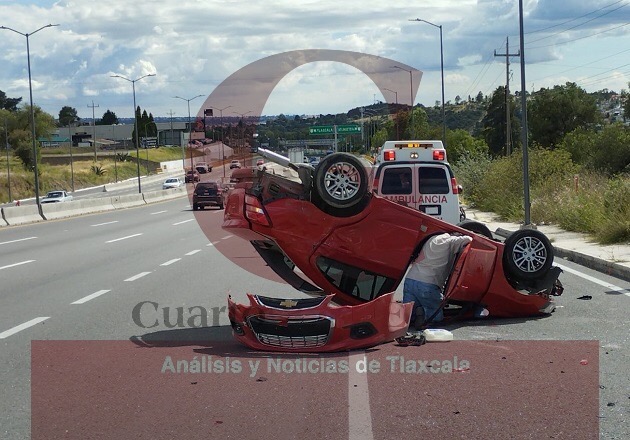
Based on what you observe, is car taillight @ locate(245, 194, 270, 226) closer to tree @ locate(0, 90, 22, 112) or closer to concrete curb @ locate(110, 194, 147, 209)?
concrete curb @ locate(110, 194, 147, 209)

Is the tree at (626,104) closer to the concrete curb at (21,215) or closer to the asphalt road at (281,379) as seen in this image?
the concrete curb at (21,215)

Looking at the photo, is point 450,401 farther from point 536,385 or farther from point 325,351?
point 325,351

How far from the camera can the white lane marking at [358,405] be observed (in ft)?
20.0

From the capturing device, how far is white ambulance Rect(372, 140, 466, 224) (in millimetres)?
17812

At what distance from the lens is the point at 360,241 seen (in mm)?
10094

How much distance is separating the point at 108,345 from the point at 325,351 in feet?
7.72

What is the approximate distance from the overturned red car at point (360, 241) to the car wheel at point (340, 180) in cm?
1

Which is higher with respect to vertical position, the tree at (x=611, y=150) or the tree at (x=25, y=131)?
the tree at (x=25, y=131)

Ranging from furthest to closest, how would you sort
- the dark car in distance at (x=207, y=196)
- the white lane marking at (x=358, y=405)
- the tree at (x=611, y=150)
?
the tree at (x=611, y=150), the dark car in distance at (x=207, y=196), the white lane marking at (x=358, y=405)

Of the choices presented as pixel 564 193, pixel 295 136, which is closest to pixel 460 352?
pixel 295 136

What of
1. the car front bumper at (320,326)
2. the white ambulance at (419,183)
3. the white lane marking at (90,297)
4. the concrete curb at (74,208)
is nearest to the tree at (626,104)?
the concrete curb at (74,208)

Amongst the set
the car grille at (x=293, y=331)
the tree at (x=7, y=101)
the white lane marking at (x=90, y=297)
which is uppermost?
the tree at (x=7, y=101)

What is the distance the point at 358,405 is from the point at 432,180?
38.3 ft
